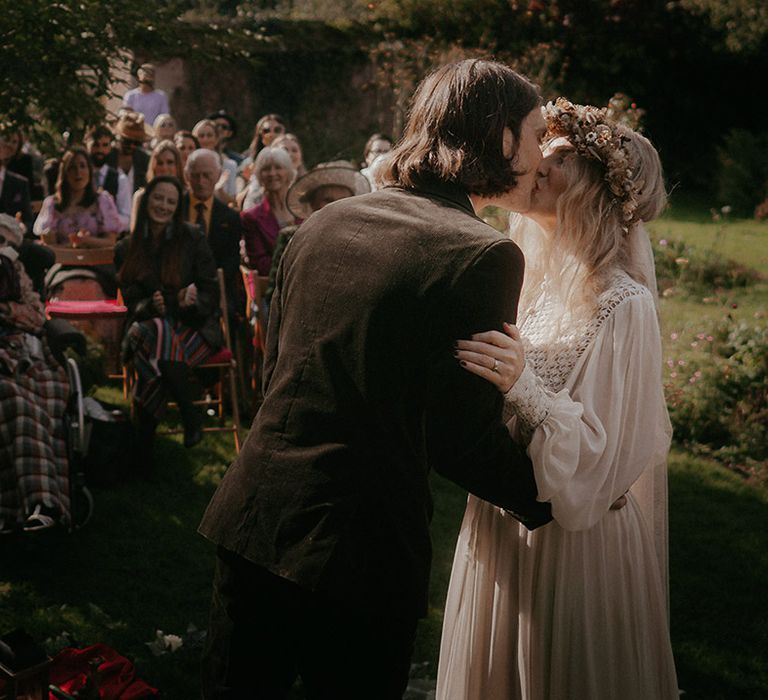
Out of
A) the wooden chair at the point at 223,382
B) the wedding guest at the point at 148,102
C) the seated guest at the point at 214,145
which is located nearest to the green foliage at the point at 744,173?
the seated guest at the point at 214,145

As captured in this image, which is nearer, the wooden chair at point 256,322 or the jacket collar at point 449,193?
the jacket collar at point 449,193

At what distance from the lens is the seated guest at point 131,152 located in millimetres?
9859

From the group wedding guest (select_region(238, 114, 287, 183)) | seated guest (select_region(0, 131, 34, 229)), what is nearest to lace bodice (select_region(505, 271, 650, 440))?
seated guest (select_region(0, 131, 34, 229))

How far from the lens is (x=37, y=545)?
16.7 ft

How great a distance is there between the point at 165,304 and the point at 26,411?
1598mm

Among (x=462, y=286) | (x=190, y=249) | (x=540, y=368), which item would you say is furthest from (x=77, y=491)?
(x=462, y=286)

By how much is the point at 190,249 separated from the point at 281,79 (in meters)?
13.9

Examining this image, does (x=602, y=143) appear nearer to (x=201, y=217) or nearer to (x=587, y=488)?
(x=587, y=488)

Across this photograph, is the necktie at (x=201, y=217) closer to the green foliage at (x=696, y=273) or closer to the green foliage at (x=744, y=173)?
the green foliage at (x=696, y=273)

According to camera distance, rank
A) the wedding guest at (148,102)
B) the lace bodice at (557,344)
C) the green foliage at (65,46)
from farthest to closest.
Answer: the wedding guest at (148,102), the green foliage at (65,46), the lace bodice at (557,344)

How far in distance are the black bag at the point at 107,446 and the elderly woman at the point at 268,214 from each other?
185 cm

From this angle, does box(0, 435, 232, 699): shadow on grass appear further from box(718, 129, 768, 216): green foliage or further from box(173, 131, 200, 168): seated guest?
box(718, 129, 768, 216): green foliage

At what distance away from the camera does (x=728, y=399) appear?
23.0ft

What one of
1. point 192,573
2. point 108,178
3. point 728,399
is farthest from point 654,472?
point 108,178
